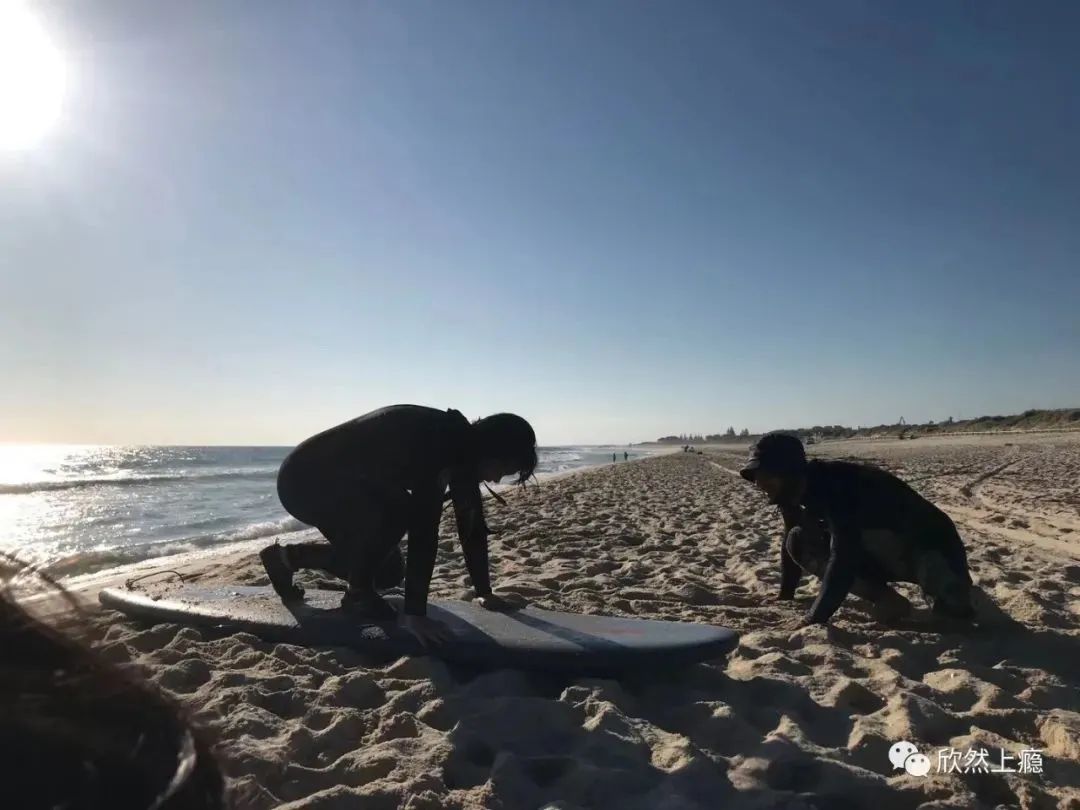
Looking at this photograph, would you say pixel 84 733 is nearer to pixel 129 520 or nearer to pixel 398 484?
pixel 398 484

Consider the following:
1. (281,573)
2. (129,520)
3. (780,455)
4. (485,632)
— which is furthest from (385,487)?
(129,520)

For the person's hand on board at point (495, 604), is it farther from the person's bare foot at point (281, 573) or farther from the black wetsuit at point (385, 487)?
the person's bare foot at point (281, 573)

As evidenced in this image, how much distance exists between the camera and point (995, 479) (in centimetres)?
1321

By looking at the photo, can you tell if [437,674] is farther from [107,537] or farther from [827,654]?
[107,537]

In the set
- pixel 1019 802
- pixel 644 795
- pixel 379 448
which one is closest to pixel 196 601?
pixel 379 448

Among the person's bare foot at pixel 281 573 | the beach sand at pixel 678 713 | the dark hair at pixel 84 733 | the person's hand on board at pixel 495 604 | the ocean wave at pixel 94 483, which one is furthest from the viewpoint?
the ocean wave at pixel 94 483

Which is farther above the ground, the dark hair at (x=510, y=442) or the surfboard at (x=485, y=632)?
the dark hair at (x=510, y=442)

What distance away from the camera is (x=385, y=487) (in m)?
3.39

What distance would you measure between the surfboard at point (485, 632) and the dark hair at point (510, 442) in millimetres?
769

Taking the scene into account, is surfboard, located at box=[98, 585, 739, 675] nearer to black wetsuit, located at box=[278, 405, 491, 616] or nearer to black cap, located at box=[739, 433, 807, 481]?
black wetsuit, located at box=[278, 405, 491, 616]

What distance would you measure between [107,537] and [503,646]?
33.0 feet

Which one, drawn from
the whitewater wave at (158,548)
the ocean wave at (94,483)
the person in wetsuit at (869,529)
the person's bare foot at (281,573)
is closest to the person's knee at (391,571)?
the person's bare foot at (281,573)

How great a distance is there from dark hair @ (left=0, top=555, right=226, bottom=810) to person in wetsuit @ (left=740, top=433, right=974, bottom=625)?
3.04m

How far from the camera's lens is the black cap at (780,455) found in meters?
3.53
